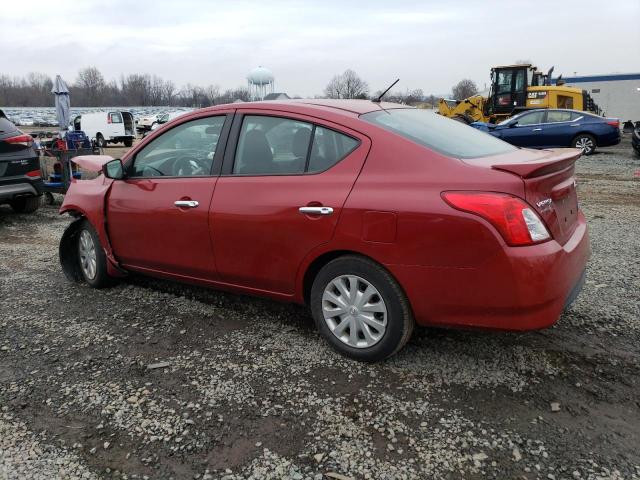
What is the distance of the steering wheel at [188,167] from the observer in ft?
12.6

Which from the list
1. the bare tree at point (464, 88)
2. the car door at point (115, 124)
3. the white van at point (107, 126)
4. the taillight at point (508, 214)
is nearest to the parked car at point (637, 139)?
the taillight at point (508, 214)

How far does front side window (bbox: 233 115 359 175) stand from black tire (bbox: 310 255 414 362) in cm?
63

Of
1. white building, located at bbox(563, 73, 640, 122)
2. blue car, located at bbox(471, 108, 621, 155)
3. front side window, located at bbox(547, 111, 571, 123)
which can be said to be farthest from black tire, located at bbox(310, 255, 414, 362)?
white building, located at bbox(563, 73, 640, 122)

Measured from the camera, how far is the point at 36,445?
2.59m

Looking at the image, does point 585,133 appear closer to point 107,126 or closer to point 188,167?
point 188,167

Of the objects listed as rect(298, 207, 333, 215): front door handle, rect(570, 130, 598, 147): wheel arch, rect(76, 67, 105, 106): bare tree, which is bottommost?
rect(298, 207, 333, 215): front door handle

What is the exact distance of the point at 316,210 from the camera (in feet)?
10.3

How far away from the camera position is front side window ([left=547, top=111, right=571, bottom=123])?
15883 millimetres

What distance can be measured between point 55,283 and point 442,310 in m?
3.84

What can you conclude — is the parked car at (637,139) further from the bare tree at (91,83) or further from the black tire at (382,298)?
the bare tree at (91,83)

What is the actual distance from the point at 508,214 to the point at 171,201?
2383 millimetres

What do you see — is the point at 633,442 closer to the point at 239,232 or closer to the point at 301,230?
the point at 301,230

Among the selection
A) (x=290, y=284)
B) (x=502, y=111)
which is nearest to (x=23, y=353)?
(x=290, y=284)

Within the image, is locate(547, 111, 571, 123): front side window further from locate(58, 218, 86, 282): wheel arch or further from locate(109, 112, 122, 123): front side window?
locate(109, 112, 122, 123): front side window
